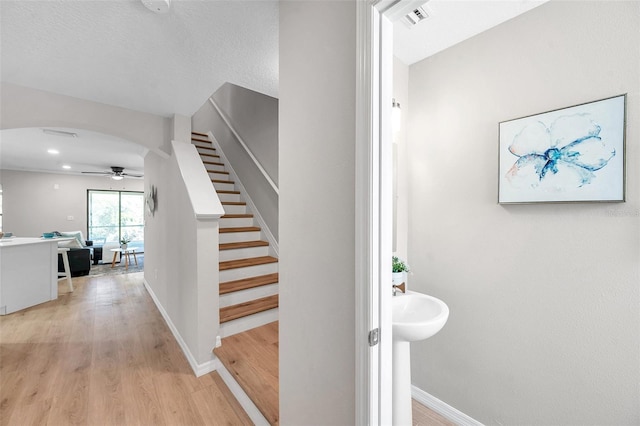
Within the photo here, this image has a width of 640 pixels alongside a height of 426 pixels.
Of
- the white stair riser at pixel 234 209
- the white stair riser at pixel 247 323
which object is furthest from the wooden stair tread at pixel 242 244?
the white stair riser at pixel 247 323

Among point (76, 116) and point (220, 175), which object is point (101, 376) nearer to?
point (76, 116)

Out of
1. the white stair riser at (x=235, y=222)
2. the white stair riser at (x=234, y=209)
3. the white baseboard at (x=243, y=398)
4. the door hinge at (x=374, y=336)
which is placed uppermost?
the white stair riser at (x=234, y=209)

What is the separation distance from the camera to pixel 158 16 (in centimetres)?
129

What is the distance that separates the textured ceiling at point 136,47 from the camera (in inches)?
49.0

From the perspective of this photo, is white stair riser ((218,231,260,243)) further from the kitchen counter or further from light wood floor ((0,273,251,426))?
the kitchen counter

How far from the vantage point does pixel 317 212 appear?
1007 millimetres

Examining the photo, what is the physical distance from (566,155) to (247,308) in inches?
97.3

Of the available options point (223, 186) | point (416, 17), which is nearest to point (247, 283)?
point (223, 186)

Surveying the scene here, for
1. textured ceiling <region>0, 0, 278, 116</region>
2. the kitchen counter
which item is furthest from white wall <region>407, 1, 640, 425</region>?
the kitchen counter

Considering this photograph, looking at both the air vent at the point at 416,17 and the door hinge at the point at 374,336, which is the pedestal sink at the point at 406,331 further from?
the air vent at the point at 416,17

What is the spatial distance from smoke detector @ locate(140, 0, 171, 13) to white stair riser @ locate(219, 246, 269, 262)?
2126mm

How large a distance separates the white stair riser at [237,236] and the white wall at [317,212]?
6.86ft

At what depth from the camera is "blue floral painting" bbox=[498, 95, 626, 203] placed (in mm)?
1151

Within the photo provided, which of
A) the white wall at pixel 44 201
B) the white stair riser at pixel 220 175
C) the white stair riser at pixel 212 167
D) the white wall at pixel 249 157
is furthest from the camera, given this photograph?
the white wall at pixel 44 201
